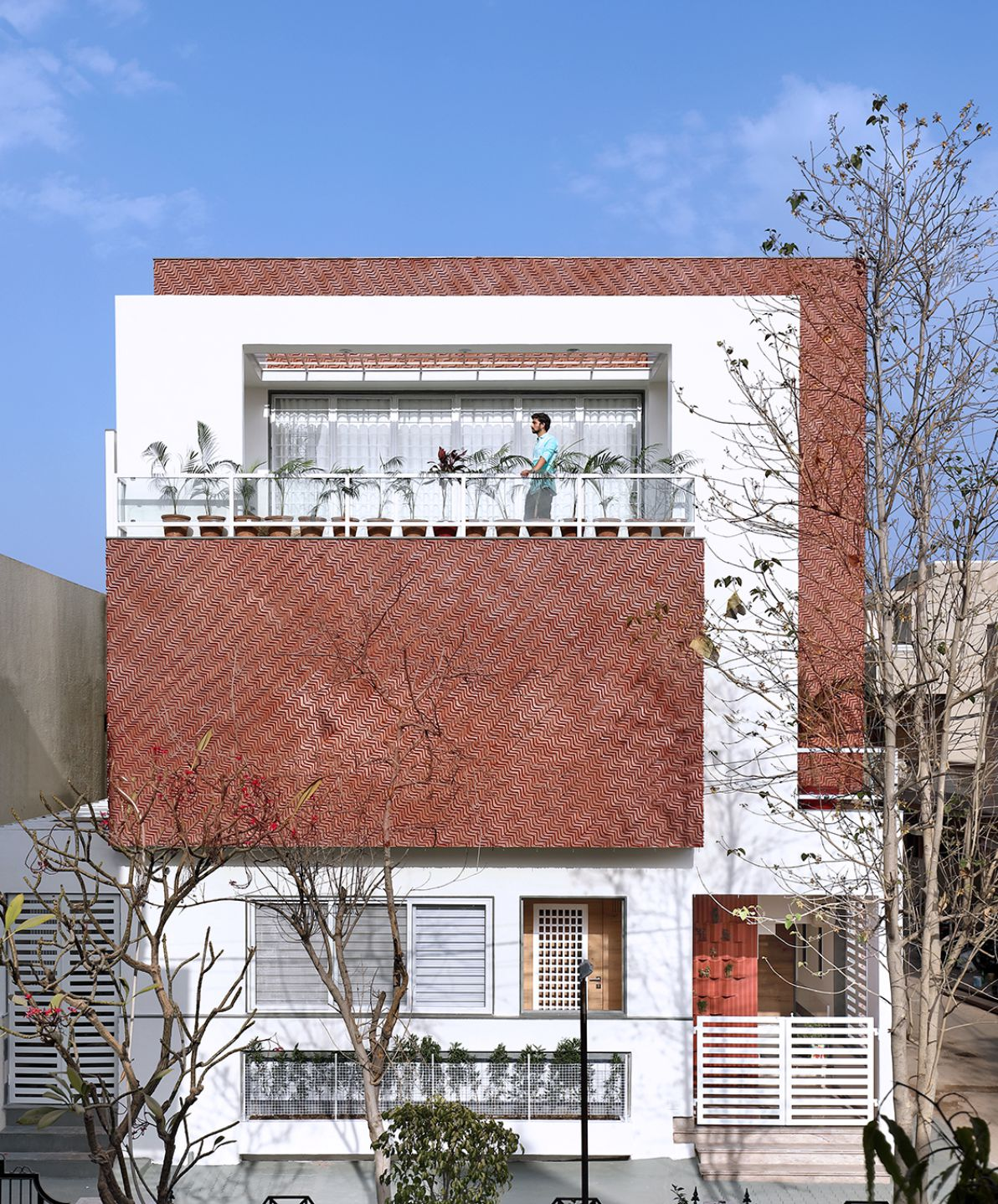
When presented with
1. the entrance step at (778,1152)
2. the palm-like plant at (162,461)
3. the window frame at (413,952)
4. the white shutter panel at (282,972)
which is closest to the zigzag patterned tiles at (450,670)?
the window frame at (413,952)

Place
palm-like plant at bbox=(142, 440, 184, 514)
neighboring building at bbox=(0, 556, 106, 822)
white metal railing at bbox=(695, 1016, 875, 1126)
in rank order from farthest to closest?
1. palm-like plant at bbox=(142, 440, 184, 514)
2. white metal railing at bbox=(695, 1016, 875, 1126)
3. neighboring building at bbox=(0, 556, 106, 822)

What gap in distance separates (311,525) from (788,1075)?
816 centimetres

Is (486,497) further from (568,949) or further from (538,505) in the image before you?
(568,949)

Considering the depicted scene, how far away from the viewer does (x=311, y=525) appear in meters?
13.5

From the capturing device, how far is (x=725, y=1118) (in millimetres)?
13195

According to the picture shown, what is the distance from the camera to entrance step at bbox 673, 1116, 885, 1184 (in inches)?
500

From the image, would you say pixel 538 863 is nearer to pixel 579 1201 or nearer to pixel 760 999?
pixel 579 1201

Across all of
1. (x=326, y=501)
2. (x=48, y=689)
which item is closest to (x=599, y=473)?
(x=326, y=501)

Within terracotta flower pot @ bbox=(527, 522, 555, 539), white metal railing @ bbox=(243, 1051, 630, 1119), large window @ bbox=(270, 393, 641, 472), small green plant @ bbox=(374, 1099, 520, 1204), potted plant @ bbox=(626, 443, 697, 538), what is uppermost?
large window @ bbox=(270, 393, 641, 472)

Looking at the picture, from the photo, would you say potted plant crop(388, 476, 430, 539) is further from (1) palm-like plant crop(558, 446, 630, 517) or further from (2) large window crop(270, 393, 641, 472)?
(2) large window crop(270, 393, 641, 472)

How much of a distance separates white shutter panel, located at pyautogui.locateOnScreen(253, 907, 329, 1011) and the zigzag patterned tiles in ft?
6.23

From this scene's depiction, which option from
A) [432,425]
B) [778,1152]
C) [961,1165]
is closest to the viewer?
[961,1165]

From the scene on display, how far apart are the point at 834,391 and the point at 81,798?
22.7 ft

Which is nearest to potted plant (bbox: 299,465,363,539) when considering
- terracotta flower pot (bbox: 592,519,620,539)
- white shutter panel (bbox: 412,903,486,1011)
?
terracotta flower pot (bbox: 592,519,620,539)
